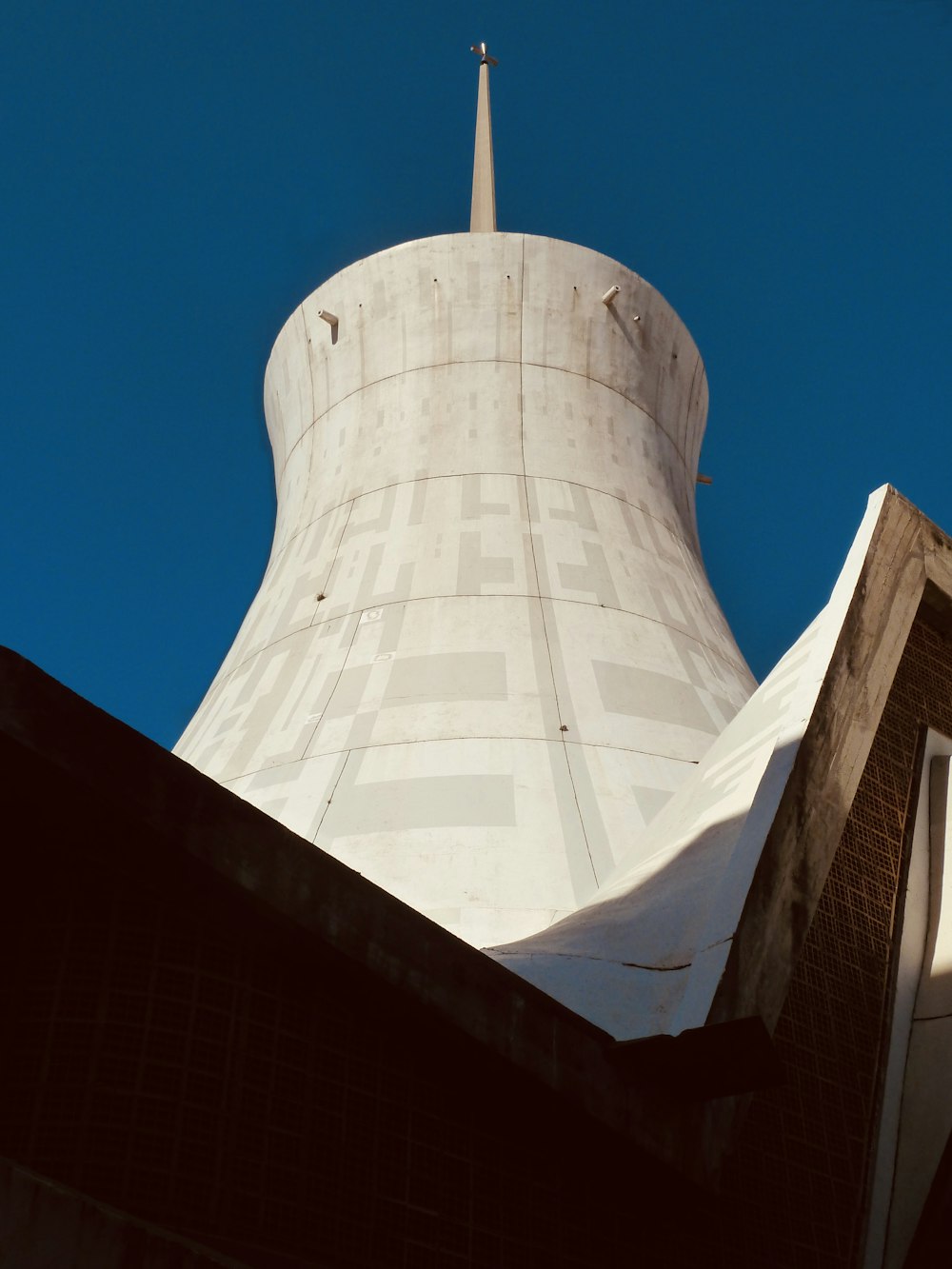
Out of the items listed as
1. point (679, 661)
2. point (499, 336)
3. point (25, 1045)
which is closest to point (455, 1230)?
point (25, 1045)

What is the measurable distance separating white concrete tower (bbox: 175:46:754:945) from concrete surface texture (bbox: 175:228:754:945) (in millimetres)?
29

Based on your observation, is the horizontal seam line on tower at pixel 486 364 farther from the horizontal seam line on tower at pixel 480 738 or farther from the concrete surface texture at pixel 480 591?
the horizontal seam line on tower at pixel 480 738

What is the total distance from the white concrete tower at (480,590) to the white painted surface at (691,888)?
3.28m

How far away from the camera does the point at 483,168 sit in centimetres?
2377

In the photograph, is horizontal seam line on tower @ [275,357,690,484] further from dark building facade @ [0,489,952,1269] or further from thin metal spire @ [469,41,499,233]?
dark building facade @ [0,489,952,1269]

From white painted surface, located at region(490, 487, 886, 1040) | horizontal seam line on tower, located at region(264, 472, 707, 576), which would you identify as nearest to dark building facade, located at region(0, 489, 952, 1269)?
white painted surface, located at region(490, 487, 886, 1040)

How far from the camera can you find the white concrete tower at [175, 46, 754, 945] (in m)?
12.4

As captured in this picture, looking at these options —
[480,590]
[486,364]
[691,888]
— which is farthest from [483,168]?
[691,888]

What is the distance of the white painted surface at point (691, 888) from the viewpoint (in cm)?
647

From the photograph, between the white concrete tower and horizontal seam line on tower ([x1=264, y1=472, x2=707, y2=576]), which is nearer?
the white concrete tower

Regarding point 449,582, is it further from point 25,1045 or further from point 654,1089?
point 25,1045

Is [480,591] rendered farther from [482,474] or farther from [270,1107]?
[270,1107]

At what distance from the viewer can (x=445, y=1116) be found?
5453 mm

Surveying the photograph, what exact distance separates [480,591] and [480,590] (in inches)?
0.5
